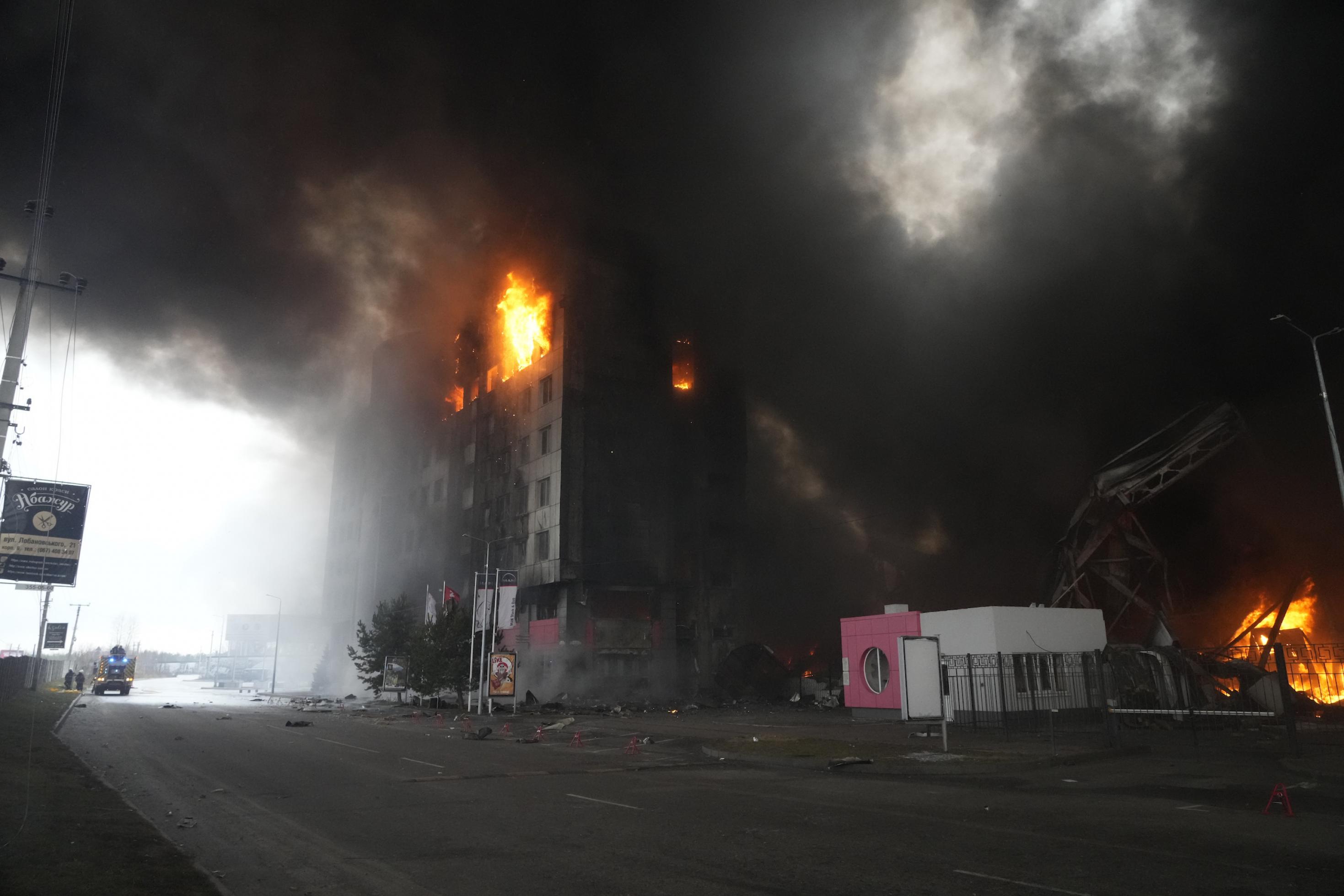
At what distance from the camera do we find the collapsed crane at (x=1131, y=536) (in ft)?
111

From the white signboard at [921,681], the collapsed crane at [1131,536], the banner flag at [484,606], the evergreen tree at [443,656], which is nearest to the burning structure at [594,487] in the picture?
the evergreen tree at [443,656]

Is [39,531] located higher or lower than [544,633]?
higher

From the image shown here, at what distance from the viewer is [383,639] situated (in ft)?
178

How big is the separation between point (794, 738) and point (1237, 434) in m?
23.4

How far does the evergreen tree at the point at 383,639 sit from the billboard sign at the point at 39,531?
29.2 meters

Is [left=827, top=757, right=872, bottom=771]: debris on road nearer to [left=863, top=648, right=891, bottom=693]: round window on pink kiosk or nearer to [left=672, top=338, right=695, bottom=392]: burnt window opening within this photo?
[left=863, top=648, right=891, bottom=693]: round window on pink kiosk

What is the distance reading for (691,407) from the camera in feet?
239

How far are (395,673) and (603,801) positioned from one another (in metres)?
45.8

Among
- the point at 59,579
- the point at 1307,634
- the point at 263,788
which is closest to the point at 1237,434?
the point at 1307,634

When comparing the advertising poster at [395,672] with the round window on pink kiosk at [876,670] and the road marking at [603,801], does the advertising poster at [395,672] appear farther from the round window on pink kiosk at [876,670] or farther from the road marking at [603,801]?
the road marking at [603,801]

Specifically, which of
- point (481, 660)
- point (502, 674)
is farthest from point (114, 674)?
point (502, 674)

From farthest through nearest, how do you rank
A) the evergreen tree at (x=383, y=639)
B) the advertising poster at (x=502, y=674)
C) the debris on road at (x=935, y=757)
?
the evergreen tree at (x=383, y=639) < the advertising poster at (x=502, y=674) < the debris on road at (x=935, y=757)

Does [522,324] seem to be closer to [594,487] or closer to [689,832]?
[594,487]

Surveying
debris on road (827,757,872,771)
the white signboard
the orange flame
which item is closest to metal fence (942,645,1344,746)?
the white signboard
